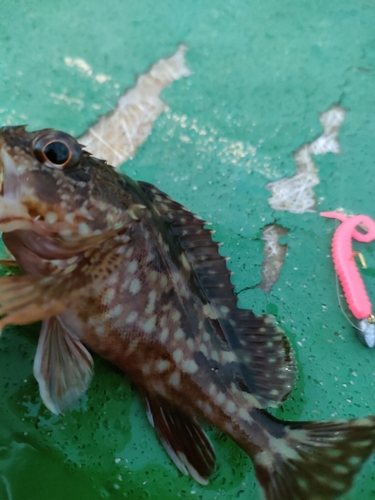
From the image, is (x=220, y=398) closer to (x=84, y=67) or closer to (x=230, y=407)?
(x=230, y=407)

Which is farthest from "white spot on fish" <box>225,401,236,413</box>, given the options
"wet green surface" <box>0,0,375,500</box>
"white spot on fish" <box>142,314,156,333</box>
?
"white spot on fish" <box>142,314,156,333</box>

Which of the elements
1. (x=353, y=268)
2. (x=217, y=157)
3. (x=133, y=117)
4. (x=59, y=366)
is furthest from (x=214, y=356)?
(x=133, y=117)

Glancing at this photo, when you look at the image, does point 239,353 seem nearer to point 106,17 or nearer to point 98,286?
point 98,286

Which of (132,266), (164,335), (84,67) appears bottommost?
(164,335)

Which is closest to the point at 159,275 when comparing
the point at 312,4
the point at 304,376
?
the point at 304,376

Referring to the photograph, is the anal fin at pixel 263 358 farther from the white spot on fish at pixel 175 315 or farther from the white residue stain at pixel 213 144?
the white residue stain at pixel 213 144

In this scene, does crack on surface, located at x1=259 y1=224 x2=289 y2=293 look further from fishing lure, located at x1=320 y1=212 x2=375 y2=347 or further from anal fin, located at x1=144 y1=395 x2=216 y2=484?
anal fin, located at x1=144 y1=395 x2=216 y2=484

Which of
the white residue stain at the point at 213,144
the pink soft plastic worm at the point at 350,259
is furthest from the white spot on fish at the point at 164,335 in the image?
the white residue stain at the point at 213,144
